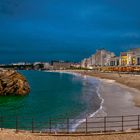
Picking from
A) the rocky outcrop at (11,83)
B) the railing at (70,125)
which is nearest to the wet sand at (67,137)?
the railing at (70,125)

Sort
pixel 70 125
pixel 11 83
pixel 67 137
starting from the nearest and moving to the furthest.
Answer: pixel 67 137
pixel 70 125
pixel 11 83

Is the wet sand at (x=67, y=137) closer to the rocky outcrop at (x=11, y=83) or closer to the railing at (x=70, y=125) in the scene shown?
the railing at (x=70, y=125)

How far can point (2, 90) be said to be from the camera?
222ft

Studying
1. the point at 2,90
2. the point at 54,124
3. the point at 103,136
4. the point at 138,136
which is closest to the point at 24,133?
the point at 103,136

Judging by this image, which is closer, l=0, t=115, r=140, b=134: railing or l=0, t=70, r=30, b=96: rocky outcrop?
l=0, t=115, r=140, b=134: railing

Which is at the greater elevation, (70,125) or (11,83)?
(11,83)

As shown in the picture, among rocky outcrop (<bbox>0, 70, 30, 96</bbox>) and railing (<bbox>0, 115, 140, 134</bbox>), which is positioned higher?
rocky outcrop (<bbox>0, 70, 30, 96</bbox>)

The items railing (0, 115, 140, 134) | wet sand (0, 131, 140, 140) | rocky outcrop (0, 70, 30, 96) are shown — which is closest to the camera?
wet sand (0, 131, 140, 140)

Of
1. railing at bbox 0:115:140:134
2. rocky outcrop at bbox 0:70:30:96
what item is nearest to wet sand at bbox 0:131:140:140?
railing at bbox 0:115:140:134

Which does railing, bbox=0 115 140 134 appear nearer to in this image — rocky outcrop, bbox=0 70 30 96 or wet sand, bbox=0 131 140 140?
wet sand, bbox=0 131 140 140

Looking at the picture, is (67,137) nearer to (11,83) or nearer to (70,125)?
(70,125)

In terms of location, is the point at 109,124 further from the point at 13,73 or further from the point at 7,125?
the point at 13,73

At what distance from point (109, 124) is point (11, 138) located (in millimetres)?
10743

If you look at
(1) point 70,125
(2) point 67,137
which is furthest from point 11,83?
(2) point 67,137
